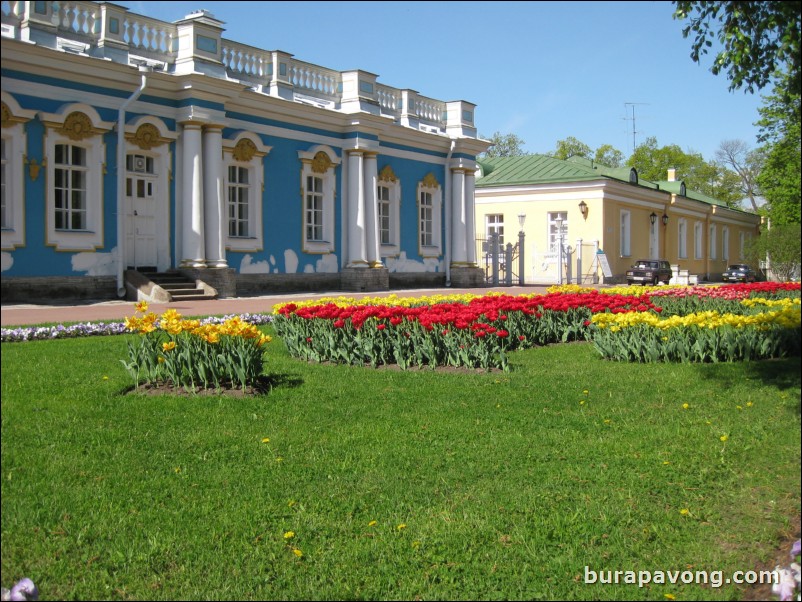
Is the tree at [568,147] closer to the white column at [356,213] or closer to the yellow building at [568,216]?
the yellow building at [568,216]

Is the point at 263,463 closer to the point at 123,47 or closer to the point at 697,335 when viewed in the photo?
the point at 697,335

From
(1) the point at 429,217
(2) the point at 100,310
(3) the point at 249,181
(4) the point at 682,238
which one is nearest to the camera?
(2) the point at 100,310

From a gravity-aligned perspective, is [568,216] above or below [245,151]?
below

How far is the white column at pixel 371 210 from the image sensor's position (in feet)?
73.6

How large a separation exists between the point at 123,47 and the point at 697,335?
1280 centimetres

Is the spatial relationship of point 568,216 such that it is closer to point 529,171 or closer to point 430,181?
point 529,171

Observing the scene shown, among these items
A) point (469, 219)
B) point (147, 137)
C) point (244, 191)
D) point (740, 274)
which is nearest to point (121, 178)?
point (147, 137)

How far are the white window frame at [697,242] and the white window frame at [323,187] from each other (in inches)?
1137

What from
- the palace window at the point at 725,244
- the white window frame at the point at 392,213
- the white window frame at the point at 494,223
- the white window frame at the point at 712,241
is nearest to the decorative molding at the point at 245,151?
the white window frame at the point at 392,213

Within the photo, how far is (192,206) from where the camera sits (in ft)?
58.0

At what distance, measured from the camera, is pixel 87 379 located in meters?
6.20

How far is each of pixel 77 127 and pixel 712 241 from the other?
40.0 m

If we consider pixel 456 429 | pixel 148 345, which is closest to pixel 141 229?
pixel 148 345

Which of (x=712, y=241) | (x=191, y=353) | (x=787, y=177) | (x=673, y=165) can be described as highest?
(x=673, y=165)
